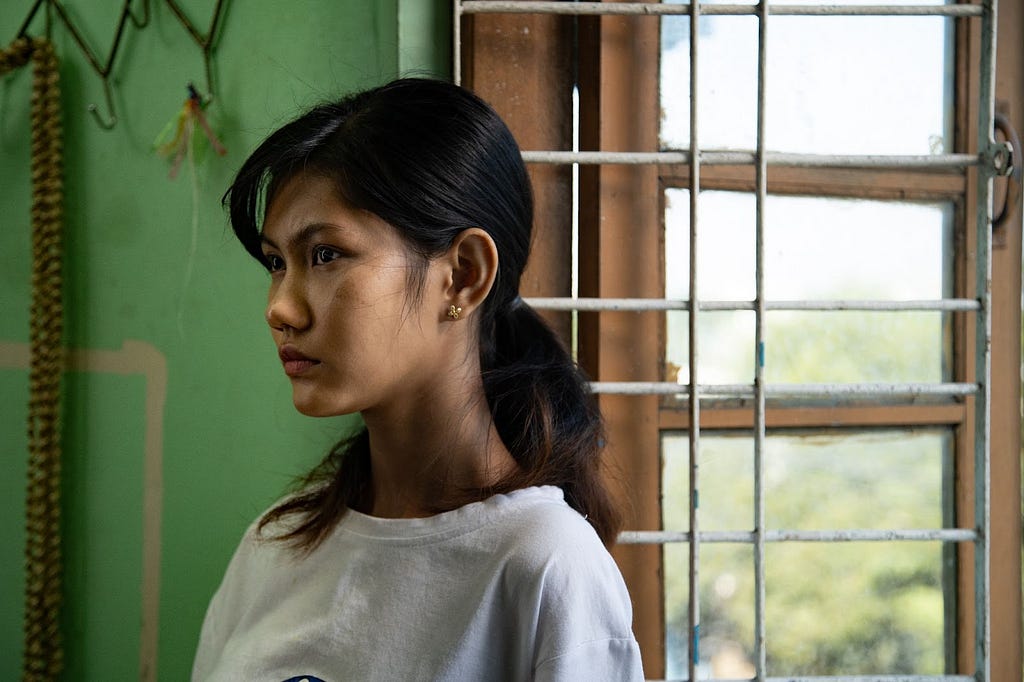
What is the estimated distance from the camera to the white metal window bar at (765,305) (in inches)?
41.9

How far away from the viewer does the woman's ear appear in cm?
79

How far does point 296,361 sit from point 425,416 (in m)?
0.14

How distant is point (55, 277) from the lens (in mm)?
1155

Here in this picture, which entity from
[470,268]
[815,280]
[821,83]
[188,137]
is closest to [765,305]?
[815,280]

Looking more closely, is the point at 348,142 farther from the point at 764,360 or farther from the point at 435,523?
the point at 764,360

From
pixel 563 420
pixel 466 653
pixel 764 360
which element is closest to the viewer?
pixel 466 653

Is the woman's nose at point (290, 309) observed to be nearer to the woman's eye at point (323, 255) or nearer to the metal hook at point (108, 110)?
the woman's eye at point (323, 255)

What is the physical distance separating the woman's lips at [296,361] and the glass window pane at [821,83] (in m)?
0.62

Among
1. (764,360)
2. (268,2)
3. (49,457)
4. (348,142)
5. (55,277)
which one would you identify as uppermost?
(268,2)

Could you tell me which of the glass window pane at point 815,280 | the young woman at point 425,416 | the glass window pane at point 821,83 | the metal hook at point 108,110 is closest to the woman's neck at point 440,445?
the young woman at point 425,416

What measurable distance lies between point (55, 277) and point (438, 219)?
26.2 inches

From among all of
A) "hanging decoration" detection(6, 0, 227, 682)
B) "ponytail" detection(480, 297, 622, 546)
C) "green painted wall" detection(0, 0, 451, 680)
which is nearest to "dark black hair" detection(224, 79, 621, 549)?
"ponytail" detection(480, 297, 622, 546)

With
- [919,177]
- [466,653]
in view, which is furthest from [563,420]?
[919,177]

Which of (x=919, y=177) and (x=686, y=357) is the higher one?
(x=919, y=177)
